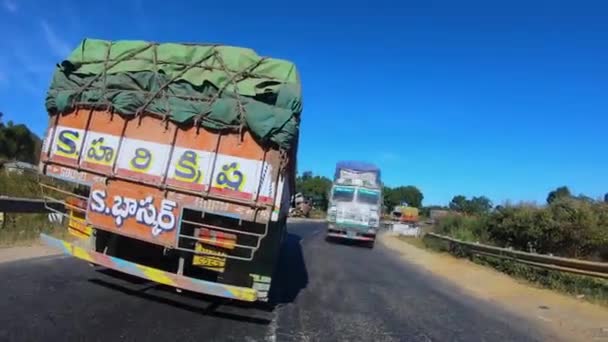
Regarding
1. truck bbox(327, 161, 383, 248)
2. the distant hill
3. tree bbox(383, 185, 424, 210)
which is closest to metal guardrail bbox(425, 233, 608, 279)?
truck bbox(327, 161, 383, 248)

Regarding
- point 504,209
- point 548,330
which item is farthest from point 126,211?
point 504,209

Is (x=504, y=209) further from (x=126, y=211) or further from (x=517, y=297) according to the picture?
(x=126, y=211)

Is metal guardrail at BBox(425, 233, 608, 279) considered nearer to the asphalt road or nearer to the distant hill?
the asphalt road

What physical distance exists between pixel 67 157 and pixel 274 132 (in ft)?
9.57

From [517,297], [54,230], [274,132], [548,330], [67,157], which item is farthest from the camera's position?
[54,230]

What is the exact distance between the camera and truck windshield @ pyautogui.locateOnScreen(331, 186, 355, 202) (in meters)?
28.0

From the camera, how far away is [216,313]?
A: 23.3 ft

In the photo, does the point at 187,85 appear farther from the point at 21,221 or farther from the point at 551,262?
the point at 551,262

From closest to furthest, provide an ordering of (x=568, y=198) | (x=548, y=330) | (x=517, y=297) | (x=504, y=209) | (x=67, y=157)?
(x=67, y=157)
(x=548, y=330)
(x=517, y=297)
(x=568, y=198)
(x=504, y=209)

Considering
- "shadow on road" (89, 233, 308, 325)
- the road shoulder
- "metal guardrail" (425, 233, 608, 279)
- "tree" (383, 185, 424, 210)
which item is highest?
"tree" (383, 185, 424, 210)

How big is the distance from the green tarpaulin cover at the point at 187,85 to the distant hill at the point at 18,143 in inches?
1974

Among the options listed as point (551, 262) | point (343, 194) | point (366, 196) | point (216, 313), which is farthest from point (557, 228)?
point (216, 313)

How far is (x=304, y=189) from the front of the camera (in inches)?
4737

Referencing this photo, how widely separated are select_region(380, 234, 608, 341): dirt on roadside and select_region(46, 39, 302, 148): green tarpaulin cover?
559 cm
